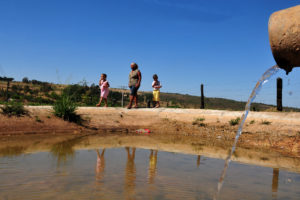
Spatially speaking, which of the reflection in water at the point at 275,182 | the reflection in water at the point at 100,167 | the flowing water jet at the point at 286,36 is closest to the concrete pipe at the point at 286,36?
the flowing water jet at the point at 286,36

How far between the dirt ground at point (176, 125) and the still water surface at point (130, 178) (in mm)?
2738

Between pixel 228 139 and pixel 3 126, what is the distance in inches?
275

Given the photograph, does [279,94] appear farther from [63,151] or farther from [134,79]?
[63,151]

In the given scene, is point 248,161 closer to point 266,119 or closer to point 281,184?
point 281,184

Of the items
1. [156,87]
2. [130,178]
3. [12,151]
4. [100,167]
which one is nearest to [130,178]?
[130,178]

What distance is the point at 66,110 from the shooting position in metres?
9.10

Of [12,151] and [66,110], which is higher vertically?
[66,110]

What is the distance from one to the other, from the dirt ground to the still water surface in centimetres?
274

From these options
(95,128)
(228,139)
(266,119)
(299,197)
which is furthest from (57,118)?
(299,197)

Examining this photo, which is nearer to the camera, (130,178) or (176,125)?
(130,178)

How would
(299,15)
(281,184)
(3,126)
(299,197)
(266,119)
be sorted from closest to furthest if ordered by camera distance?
(299,15) → (299,197) → (281,184) → (3,126) → (266,119)

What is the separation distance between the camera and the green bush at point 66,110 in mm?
9105

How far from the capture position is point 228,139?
8438 millimetres

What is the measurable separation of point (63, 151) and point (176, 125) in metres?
5.30
